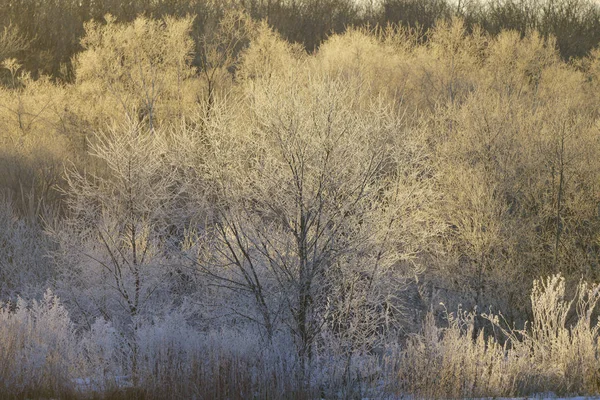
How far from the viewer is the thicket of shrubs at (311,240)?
8227 mm

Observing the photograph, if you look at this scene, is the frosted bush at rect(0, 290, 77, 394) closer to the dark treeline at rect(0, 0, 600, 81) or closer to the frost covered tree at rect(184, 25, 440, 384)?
the frost covered tree at rect(184, 25, 440, 384)

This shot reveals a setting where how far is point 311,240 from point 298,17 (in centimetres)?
3573

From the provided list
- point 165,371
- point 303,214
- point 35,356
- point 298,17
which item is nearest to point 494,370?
point 165,371

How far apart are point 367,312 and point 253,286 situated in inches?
79.1

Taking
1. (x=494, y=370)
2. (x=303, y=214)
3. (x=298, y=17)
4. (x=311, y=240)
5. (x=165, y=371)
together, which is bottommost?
(x=165, y=371)

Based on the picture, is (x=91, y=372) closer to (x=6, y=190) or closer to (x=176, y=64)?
(x=6, y=190)

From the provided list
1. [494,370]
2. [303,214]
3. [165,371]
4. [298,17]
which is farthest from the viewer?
[298,17]

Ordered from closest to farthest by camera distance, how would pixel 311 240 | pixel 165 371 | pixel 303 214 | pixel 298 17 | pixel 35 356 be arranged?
pixel 165 371 → pixel 35 356 → pixel 303 214 → pixel 311 240 → pixel 298 17

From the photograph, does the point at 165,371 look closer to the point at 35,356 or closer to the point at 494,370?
the point at 35,356

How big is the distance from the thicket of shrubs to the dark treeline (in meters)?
8.55

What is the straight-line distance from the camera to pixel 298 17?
4541 centimetres

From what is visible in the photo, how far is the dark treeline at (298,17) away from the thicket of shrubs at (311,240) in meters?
8.55

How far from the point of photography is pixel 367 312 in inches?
492

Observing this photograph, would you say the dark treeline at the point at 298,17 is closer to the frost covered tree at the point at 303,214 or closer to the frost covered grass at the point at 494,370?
the frost covered tree at the point at 303,214
